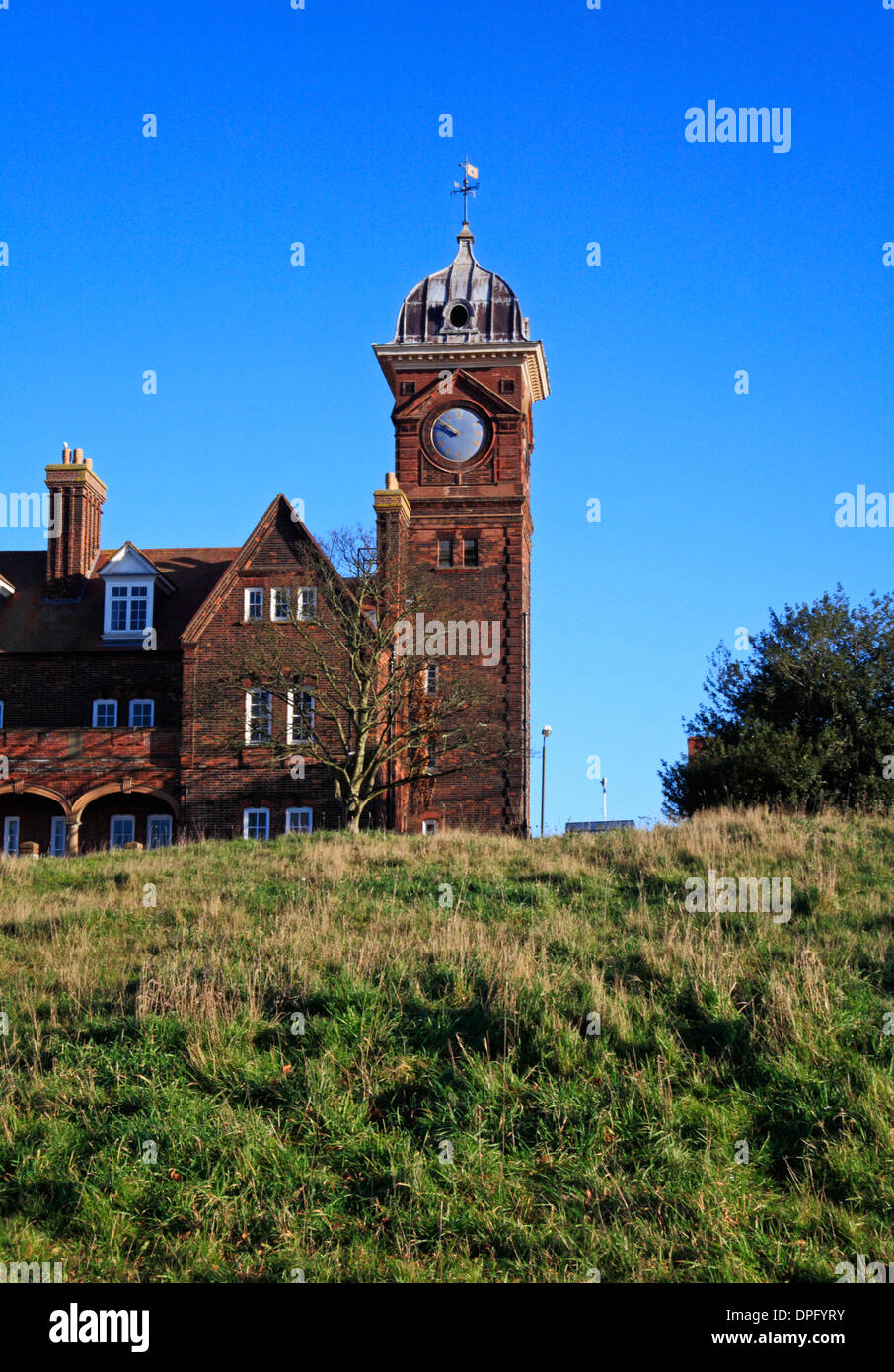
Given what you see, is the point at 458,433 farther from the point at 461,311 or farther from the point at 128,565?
the point at 128,565

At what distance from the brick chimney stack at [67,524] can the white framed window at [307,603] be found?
30.0 feet

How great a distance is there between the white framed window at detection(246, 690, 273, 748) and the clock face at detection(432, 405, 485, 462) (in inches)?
504

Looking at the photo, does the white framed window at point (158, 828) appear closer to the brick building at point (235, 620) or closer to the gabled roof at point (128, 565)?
the brick building at point (235, 620)

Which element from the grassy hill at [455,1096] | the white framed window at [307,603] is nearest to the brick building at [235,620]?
the white framed window at [307,603]

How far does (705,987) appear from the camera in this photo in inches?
468

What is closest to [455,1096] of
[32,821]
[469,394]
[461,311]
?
[32,821]

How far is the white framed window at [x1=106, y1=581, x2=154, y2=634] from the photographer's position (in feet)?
136

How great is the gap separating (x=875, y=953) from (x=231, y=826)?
27.0 metres

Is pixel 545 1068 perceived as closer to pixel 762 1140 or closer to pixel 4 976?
pixel 762 1140

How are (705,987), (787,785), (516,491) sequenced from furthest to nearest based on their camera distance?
(516,491)
(787,785)
(705,987)

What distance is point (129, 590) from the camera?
4172 cm

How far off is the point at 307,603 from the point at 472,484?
33.2 feet

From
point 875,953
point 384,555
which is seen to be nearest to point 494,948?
point 875,953
